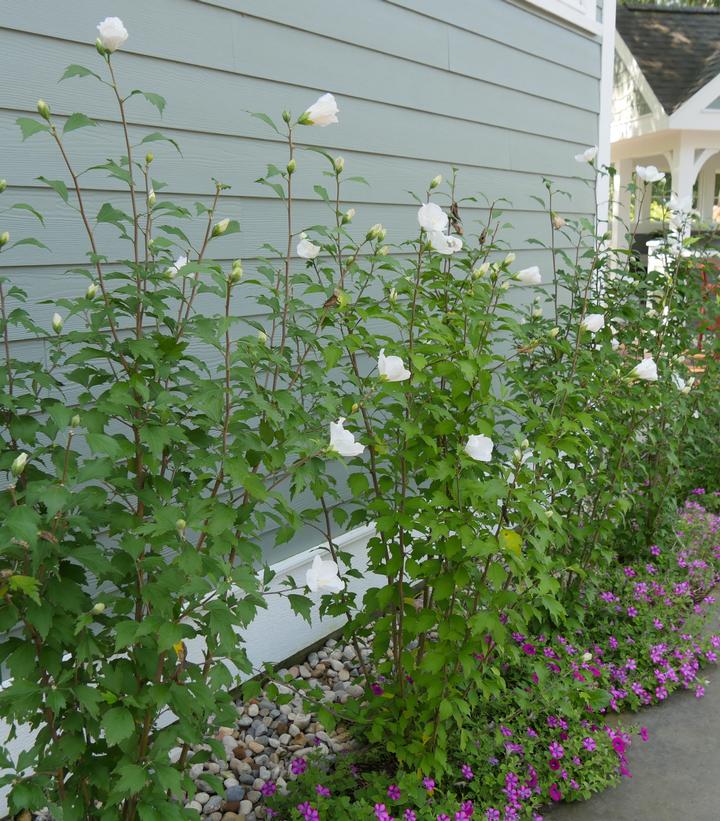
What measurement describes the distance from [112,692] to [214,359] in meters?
1.30

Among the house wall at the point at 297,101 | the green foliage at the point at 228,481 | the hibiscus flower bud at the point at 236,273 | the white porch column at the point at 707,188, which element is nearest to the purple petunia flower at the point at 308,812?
the green foliage at the point at 228,481

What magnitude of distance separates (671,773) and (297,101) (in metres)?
2.49

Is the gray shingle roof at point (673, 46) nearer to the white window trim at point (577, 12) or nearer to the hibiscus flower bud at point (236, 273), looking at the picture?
the white window trim at point (577, 12)

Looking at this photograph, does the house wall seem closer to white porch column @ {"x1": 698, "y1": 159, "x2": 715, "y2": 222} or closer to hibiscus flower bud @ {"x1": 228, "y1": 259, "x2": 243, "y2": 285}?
hibiscus flower bud @ {"x1": 228, "y1": 259, "x2": 243, "y2": 285}

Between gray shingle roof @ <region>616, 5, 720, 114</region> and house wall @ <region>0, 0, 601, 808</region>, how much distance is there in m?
8.40

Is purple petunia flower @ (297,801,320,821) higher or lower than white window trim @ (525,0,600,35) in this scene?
lower

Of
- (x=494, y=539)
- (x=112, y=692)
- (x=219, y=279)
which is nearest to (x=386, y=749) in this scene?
(x=494, y=539)

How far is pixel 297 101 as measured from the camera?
2.91 m

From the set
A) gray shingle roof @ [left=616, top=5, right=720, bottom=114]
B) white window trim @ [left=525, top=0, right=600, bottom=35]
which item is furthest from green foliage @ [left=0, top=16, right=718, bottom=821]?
gray shingle roof @ [left=616, top=5, right=720, bottom=114]

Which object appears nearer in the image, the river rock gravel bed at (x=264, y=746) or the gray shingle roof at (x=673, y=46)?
the river rock gravel bed at (x=264, y=746)

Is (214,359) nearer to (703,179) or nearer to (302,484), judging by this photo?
(302,484)

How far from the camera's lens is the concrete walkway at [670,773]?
231 cm

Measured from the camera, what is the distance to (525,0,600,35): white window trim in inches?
169

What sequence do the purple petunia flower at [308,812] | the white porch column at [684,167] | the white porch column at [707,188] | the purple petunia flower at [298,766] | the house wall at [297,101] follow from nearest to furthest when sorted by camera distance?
the purple petunia flower at [308,812], the house wall at [297,101], the purple petunia flower at [298,766], the white porch column at [684,167], the white porch column at [707,188]
